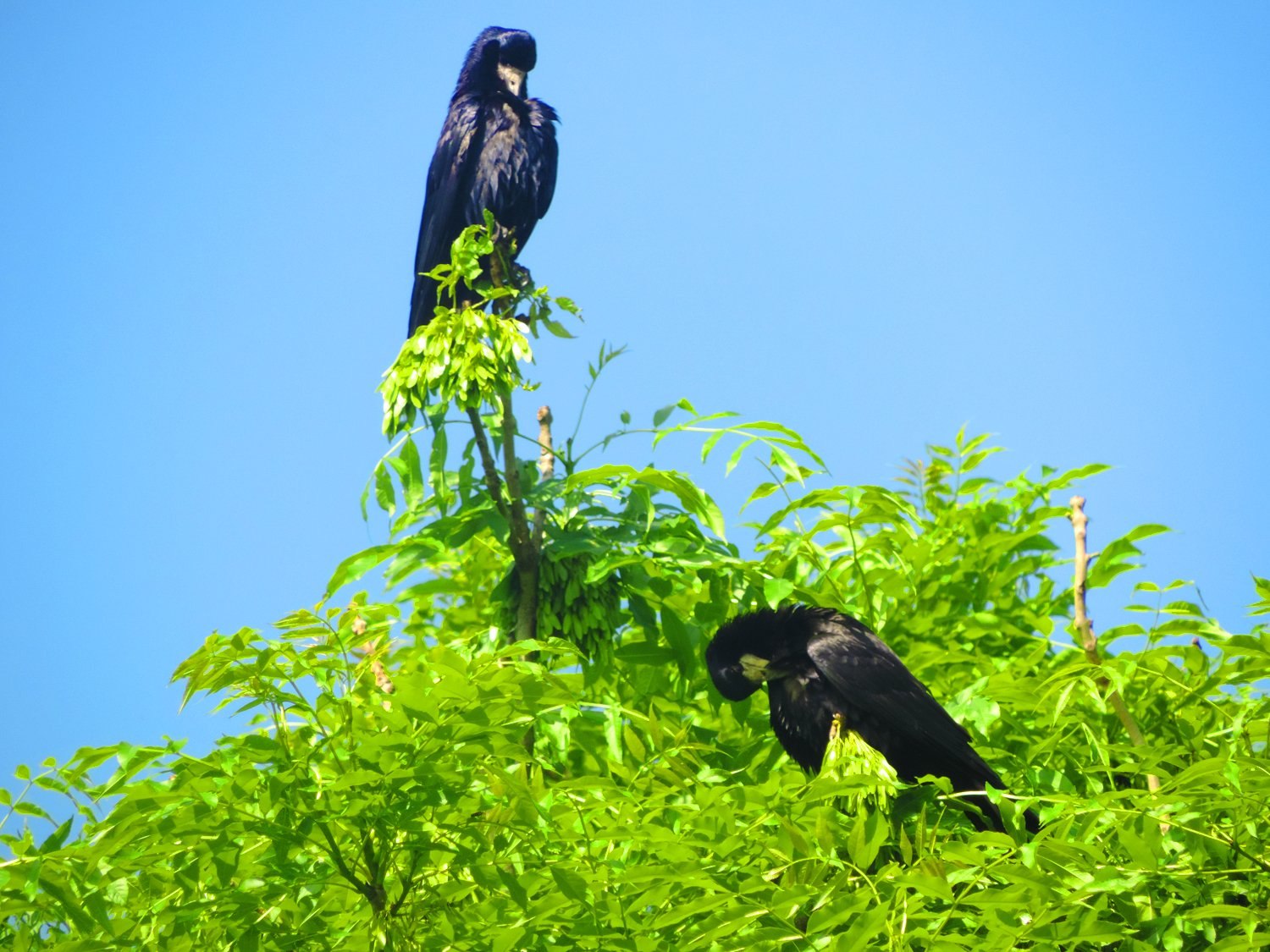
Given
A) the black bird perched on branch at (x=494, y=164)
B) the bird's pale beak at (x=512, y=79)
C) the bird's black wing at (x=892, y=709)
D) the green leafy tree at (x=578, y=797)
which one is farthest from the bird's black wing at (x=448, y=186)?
the bird's black wing at (x=892, y=709)

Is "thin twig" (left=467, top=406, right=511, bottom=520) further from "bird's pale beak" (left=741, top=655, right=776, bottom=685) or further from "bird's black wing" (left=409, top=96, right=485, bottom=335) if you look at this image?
"bird's black wing" (left=409, top=96, right=485, bottom=335)

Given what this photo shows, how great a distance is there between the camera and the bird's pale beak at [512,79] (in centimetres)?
518

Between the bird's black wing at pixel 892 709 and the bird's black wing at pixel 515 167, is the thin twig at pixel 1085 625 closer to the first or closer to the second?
the bird's black wing at pixel 892 709

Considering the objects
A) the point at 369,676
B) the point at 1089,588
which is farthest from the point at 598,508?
the point at 1089,588

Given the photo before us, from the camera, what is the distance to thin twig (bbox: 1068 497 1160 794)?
3133mm

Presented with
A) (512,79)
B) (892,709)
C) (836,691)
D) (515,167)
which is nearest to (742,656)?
(836,691)

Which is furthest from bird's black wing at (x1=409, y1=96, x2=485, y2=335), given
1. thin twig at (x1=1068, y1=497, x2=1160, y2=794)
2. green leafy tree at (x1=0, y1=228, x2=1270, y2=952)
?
thin twig at (x1=1068, y1=497, x2=1160, y2=794)

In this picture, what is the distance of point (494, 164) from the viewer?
481 centimetres

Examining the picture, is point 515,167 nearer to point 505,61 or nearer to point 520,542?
point 505,61

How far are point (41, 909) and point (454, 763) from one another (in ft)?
2.85

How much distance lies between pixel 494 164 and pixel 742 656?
2.23 m

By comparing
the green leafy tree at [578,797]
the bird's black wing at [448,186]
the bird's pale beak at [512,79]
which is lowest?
the green leafy tree at [578,797]

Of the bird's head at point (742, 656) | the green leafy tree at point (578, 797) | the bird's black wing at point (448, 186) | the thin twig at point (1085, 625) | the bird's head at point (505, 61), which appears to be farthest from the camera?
the bird's head at point (505, 61)

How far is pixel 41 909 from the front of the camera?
8.05ft
